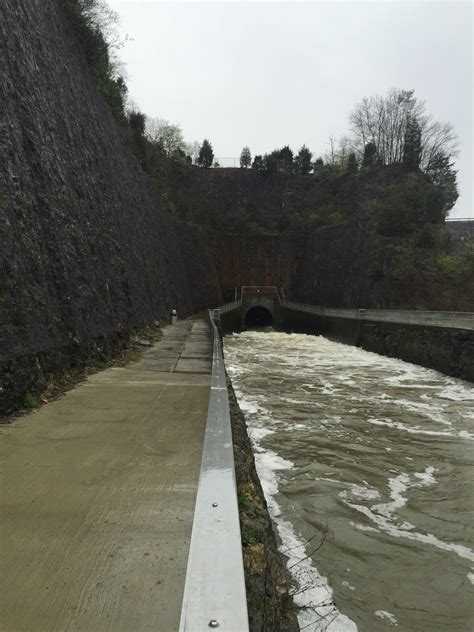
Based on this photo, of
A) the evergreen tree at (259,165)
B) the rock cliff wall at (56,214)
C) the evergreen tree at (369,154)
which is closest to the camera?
the rock cliff wall at (56,214)

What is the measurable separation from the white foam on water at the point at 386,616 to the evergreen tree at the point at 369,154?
182 feet

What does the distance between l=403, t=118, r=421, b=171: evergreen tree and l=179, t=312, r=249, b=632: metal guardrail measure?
4871 cm

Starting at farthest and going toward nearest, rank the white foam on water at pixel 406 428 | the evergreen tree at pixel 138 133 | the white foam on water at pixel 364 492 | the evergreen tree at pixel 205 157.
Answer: the evergreen tree at pixel 205 157
the evergreen tree at pixel 138 133
the white foam on water at pixel 406 428
the white foam on water at pixel 364 492

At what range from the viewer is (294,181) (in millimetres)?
61594

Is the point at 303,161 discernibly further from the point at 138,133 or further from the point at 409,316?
the point at 409,316

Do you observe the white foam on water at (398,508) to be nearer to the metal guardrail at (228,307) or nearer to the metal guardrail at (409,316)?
the metal guardrail at (409,316)

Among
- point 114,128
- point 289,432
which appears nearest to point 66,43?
point 114,128

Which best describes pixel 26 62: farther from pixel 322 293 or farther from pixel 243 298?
pixel 243 298

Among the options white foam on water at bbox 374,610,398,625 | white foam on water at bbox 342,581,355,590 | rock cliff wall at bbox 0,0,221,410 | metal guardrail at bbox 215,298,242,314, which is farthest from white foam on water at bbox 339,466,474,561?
metal guardrail at bbox 215,298,242,314

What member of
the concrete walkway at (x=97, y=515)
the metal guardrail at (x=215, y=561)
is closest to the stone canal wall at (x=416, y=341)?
the concrete walkway at (x=97, y=515)

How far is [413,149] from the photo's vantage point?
45.9 m

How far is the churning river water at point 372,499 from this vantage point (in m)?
4.00

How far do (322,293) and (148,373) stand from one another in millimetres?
36912

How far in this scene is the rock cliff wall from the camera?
684cm
